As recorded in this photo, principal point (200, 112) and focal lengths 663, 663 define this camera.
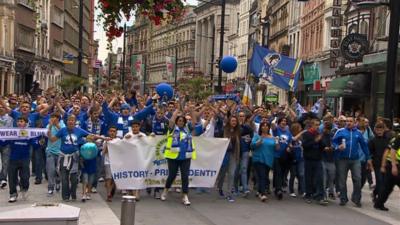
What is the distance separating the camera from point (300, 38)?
53281 millimetres

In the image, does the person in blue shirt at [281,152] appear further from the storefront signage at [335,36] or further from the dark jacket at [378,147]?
the storefront signage at [335,36]

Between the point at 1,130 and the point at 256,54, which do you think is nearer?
the point at 1,130

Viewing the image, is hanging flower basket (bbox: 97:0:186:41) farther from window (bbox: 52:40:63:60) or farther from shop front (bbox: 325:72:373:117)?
window (bbox: 52:40:63:60)

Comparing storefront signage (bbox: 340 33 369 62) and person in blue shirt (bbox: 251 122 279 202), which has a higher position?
storefront signage (bbox: 340 33 369 62)

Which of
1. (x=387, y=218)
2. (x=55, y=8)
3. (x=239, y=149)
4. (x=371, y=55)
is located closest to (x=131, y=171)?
(x=239, y=149)

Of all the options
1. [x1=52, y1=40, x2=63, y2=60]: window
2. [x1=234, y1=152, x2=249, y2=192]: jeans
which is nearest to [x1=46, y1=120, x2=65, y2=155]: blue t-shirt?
[x1=234, y1=152, x2=249, y2=192]: jeans

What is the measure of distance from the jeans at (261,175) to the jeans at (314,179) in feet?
2.55

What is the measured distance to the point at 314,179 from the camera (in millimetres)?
12805

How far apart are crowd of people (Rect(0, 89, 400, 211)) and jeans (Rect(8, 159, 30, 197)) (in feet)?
0.04

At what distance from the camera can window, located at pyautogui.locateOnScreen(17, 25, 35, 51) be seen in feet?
184

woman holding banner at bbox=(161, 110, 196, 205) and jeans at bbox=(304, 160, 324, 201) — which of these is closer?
woman holding banner at bbox=(161, 110, 196, 205)

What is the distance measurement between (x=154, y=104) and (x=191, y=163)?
7.40ft

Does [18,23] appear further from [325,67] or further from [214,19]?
[214,19]

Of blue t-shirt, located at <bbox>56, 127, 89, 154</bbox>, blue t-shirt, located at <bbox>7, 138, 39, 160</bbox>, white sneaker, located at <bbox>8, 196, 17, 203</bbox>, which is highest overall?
blue t-shirt, located at <bbox>56, 127, 89, 154</bbox>
